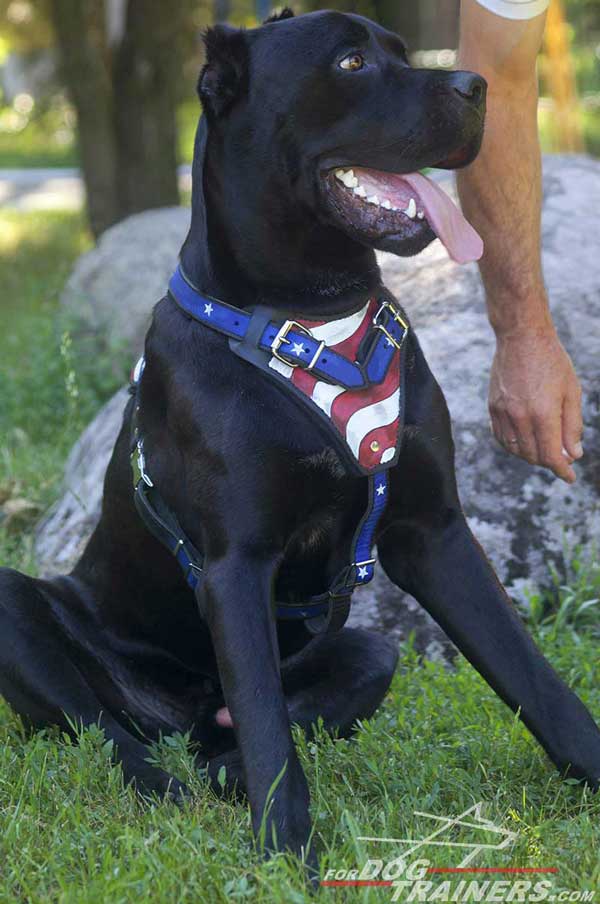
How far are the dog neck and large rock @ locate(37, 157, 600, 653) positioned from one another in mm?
1308

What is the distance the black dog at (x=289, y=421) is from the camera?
8.27 ft

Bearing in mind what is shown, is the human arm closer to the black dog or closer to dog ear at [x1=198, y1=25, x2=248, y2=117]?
the black dog

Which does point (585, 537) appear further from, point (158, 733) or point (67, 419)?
point (67, 419)

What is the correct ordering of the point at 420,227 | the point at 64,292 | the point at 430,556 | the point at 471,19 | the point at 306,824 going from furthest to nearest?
the point at 64,292, the point at 471,19, the point at 430,556, the point at 420,227, the point at 306,824

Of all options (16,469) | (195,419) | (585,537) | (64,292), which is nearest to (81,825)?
(195,419)

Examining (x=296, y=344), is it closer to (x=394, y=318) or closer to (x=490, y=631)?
(x=394, y=318)

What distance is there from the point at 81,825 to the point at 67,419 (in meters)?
3.42

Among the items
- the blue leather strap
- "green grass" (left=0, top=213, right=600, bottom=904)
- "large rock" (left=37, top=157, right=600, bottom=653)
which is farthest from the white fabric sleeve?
"green grass" (left=0, top=213, right=600, bottom=904)

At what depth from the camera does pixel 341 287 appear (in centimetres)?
274

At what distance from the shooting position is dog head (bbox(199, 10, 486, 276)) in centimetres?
256

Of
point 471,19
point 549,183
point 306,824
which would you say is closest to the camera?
point 306,824

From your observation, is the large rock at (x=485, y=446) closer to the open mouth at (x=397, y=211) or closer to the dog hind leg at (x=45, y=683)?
the dog hind leg at (x=45, y=683)

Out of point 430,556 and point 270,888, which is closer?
point 270,888

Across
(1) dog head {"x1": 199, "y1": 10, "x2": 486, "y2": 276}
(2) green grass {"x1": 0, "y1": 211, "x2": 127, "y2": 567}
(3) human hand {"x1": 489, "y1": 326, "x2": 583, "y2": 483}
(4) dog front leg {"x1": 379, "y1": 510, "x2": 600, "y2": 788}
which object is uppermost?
(1) dog head {"x1": 199, "y1": 10, "x2": 486, "y2": 276}
